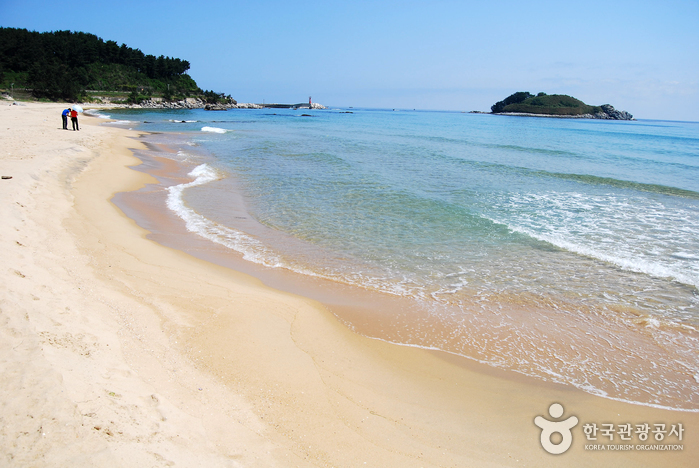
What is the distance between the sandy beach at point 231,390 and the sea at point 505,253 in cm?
64

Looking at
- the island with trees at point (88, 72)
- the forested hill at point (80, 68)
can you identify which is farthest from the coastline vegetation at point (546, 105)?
the forested hill at point (80, 68)

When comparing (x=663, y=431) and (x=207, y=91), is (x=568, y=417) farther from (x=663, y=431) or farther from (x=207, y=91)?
(x=207, y=91)

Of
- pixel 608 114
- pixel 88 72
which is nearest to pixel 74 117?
pixel 88 72

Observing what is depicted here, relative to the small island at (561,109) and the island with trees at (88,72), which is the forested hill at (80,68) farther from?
the small island at (561,109)

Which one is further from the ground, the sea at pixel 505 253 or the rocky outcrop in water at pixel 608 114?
the rocky outcrop in water at pixel 608 114

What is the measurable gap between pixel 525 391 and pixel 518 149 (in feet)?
90.8

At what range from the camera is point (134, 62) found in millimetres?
106625

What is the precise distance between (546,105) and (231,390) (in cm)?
16644

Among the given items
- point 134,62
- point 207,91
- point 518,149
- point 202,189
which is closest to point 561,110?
point 207,91

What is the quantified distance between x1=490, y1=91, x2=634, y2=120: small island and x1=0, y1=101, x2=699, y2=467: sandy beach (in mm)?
157696

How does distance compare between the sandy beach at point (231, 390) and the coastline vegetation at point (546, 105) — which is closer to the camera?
the sandy beach at point (231, 390)

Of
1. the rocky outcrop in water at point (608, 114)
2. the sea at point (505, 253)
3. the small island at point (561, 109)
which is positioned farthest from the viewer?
the rocky outcrop in water at point (608, 114)

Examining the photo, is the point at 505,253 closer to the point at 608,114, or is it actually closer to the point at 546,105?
the point at 546,105

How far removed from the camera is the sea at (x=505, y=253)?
4875 millimetres
